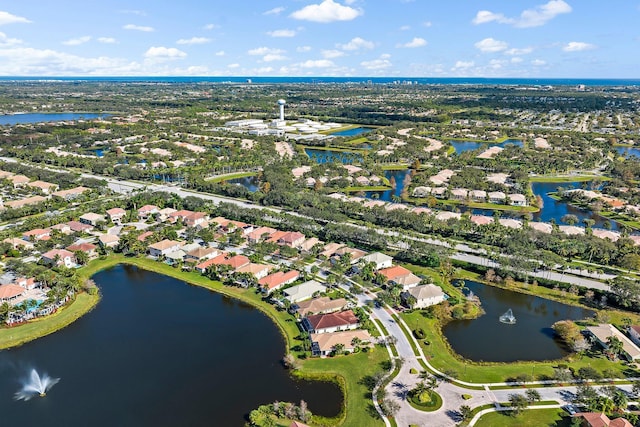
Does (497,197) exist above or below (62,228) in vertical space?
above

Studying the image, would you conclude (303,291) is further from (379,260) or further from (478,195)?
(478,195)

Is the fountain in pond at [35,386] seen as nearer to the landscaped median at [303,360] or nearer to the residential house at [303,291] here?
the landscaped median at [303,360]

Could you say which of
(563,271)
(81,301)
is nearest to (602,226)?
(563,271)

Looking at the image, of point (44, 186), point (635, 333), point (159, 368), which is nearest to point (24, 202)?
point (44, 186)

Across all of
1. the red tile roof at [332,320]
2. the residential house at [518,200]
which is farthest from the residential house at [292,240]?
the residential house at [518,200]

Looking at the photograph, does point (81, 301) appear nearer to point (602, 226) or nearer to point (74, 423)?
point (74, 423)

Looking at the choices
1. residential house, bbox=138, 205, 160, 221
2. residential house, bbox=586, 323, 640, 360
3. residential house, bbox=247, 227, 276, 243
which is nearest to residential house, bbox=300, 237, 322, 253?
residential house, bbox=247, 227, 276, 243

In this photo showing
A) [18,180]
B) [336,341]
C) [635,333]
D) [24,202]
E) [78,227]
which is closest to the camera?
[336,341]
